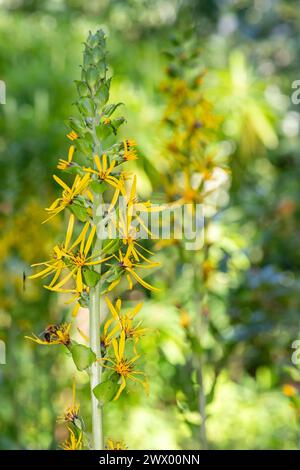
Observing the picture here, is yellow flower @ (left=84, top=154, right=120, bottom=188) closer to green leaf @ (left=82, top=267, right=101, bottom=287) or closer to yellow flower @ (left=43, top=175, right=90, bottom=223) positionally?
yellow flower @ (left=43, top=175, right=90, bottom=223)

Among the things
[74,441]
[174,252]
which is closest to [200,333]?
[174,252]

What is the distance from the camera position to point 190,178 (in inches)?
→ 65.7

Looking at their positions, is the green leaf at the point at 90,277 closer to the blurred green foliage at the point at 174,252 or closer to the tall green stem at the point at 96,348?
the tall green stem at the point at 96,348

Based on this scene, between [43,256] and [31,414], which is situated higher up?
[43,256]

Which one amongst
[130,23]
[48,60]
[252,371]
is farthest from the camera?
[130,23]

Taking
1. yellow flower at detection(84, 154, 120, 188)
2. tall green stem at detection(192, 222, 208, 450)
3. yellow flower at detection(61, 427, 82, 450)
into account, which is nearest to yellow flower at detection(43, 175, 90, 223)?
yellow flower at detection(84, 154, 120, 188)

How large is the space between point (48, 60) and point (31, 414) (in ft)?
14.9

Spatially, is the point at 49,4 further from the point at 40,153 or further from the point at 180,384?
the point at 180,384

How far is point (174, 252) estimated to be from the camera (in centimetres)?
189

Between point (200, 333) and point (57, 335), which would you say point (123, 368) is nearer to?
point (57, 335)

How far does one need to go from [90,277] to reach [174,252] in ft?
3.25

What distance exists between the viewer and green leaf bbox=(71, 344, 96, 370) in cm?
90

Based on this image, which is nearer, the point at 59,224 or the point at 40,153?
the point at 59,224
